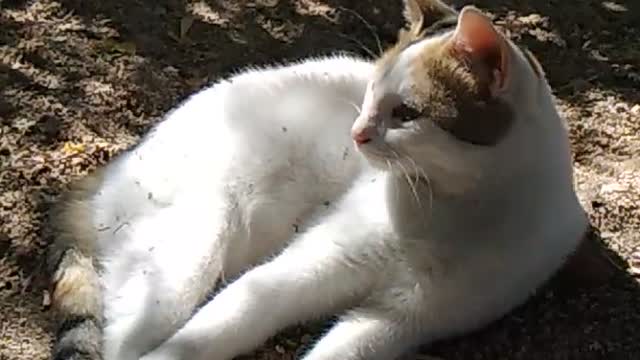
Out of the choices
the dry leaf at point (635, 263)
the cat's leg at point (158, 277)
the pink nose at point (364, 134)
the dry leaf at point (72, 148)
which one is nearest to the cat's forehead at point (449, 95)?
the pink nose at point (364, 134)

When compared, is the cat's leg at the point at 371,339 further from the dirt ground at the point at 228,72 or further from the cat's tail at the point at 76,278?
the cat's tail at the point at 76,278

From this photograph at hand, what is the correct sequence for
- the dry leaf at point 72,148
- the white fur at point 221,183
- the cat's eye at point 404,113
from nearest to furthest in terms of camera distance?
the cat's eye at point 404,113 < the white fur at point 221,183 < the dry leaf at point 72,148

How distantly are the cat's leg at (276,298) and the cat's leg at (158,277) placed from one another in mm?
57

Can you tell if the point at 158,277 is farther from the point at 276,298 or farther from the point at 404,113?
the point at 404,113

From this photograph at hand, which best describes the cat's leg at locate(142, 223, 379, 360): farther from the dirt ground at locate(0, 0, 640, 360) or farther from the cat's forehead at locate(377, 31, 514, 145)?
the cat's forehead at locate(377, 31, 514, 145)

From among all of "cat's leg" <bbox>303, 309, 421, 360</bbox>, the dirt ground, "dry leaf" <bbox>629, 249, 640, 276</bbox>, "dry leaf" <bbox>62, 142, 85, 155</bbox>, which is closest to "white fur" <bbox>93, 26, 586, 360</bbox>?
"cat's leg" <bbox>303, 309, 421, 360</bbox>

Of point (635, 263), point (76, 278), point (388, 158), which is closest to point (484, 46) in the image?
point (388, 158)

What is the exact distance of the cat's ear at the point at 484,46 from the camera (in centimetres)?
251

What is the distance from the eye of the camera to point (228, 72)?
12.8 feet

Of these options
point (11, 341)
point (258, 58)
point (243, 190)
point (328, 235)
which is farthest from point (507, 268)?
point (258, 58)

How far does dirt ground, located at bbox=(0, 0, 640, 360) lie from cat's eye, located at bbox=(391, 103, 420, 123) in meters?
0.58

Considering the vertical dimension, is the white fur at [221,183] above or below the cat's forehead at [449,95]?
below

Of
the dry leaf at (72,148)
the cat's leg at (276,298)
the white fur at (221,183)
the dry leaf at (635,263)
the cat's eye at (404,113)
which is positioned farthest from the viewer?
the dry leaf at (72,148)

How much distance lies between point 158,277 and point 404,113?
2.38 ft
